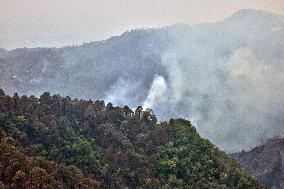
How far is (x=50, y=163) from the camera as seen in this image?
39531 mm

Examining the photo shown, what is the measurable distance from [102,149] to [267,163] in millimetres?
85586

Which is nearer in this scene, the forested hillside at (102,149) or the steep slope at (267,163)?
the forested hillside at (102,149)

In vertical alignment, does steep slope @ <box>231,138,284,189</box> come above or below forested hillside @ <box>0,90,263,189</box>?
above

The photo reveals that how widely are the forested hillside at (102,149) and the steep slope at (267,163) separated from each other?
6874 cm

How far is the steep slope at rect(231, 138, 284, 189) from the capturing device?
399ft

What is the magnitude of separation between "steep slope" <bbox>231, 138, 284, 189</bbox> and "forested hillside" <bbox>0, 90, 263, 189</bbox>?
6874 cm

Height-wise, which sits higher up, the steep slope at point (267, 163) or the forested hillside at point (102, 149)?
the steep slope at point (267, 163)

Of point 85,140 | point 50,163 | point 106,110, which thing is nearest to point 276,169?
point 106,110

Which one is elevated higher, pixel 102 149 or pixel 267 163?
pixel 267 163

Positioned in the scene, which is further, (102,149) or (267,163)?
(267,163)

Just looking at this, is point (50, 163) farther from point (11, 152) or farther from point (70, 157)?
point (70, 157)

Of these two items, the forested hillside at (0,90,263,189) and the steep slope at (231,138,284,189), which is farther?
the steep slope at (231,138,284,189)

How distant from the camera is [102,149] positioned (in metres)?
50.0

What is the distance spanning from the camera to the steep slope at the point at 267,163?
4786 inches
